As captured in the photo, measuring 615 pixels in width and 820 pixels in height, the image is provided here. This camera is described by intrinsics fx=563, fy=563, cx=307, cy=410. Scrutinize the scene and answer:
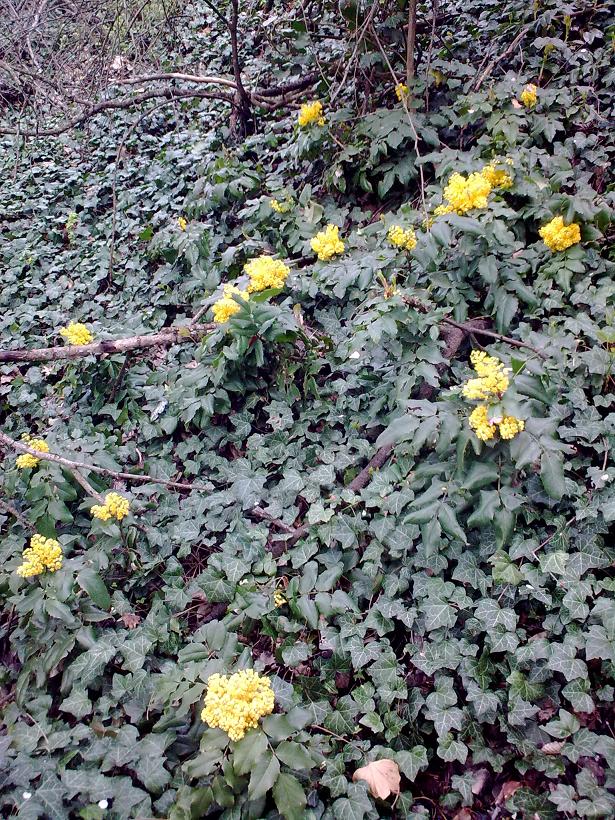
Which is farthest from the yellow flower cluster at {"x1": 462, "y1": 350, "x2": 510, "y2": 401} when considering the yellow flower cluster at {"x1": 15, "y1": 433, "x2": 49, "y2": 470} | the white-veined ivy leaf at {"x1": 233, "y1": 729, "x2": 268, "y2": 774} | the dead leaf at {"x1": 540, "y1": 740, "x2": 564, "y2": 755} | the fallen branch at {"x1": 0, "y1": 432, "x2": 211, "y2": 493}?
the yellow flower cluster at {"x1": 15, "y1": 433, "x2": 49, "y2": 470}

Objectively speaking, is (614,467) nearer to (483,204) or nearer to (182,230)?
(483,204)

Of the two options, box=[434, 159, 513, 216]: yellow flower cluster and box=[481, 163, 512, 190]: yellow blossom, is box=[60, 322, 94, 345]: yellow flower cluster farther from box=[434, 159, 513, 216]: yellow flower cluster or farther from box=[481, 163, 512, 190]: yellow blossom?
box=[481, 163, 512, 190]: yellow blossom

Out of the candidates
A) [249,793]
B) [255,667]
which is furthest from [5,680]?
[249,793]

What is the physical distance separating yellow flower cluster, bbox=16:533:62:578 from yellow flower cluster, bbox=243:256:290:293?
159cm

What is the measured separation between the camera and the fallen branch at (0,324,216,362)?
3.29m

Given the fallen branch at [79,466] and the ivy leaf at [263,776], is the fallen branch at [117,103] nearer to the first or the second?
the fallen branch at [79,466]

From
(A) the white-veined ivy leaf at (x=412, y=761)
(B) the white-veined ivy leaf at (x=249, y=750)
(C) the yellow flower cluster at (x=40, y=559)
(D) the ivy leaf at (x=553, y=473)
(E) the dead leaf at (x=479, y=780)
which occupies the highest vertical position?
(D) the ivy leaf at (x=553, y=473)

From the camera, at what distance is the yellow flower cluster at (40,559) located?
7.41 feet

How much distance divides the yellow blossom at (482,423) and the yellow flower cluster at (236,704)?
42.5 inches

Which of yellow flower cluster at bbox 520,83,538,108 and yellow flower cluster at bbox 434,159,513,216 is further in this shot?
yellow flower cluster at bbox 520,83,538,108

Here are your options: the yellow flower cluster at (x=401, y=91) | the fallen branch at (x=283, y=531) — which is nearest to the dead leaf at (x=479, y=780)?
the fallen branch at (x=283, y=531)

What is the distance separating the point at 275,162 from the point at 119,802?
4.49 meters

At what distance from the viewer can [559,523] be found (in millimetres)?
2148

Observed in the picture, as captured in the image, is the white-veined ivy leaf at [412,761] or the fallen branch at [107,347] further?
the fallen branch at [107,347]
